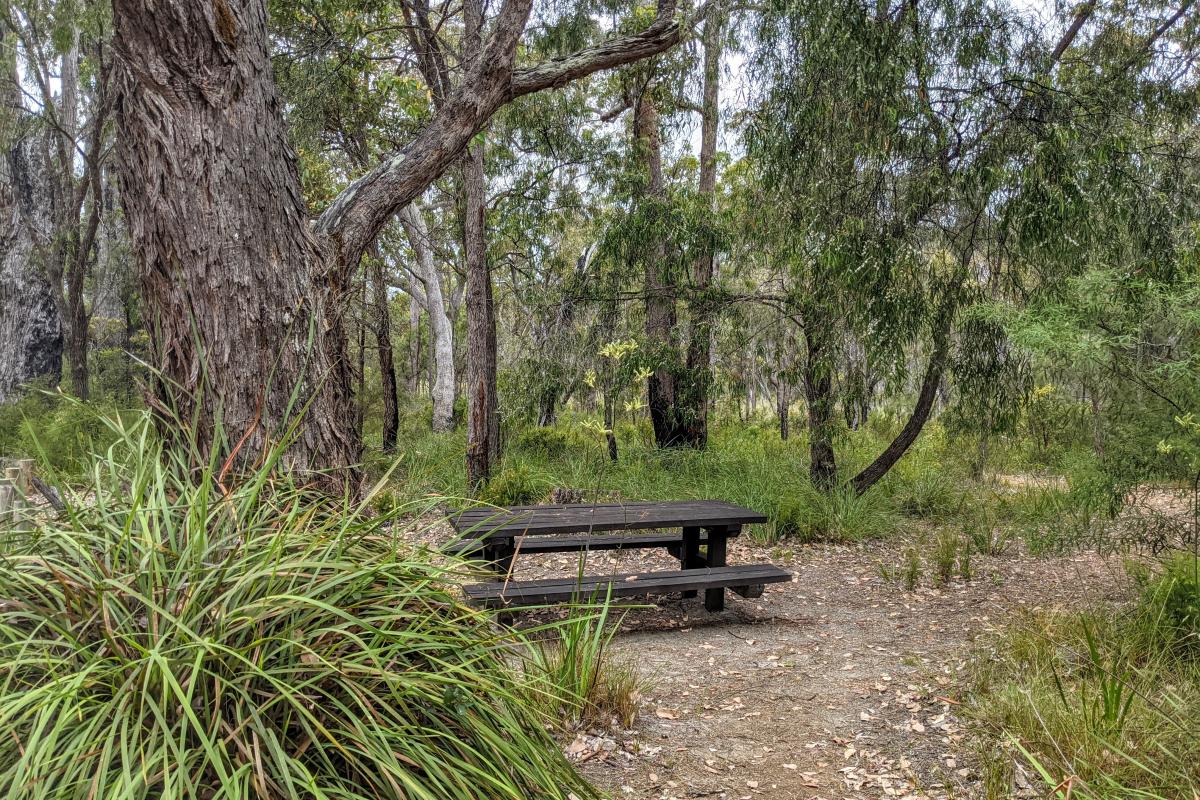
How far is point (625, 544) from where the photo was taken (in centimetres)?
522

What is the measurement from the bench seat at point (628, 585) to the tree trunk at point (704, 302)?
3.52 m

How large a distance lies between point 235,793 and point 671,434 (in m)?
8.42

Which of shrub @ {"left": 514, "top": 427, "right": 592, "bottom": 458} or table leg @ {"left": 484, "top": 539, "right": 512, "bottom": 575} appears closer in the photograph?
table leg @ {"left": 484, "top": 539, "right": 512, "bottom": 575}

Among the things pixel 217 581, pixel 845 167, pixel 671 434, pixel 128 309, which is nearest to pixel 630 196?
pixel 671 434

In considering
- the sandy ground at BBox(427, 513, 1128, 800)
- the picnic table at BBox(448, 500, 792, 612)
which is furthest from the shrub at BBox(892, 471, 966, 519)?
the picnic table at BBox(448, 500, 792, 612)

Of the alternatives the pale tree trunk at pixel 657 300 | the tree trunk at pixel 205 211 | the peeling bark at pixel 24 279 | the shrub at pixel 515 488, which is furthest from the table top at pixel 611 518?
the peeling bark at pixel 24 279

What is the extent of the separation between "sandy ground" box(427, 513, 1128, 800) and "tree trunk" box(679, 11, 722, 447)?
8.11 ft

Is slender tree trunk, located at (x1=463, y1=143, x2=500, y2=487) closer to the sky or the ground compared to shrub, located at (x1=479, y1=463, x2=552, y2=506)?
closer to the sky

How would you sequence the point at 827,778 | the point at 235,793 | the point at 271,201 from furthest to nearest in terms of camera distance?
the point at 271,201
the point at 827,778
the point at 235,793

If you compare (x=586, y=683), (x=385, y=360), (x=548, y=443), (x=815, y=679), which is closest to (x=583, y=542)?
(x=815, y=679)

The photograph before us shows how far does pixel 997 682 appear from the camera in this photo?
11.2ft

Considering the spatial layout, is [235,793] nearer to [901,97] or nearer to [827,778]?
[827,778]

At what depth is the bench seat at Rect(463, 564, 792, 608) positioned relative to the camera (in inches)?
161

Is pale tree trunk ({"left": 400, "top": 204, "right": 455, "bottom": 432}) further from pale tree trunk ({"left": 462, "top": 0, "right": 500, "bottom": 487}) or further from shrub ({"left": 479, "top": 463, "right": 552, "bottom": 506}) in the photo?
shrub ({"left": 479, "top": 463, "right": 552, "bottom": 506})
